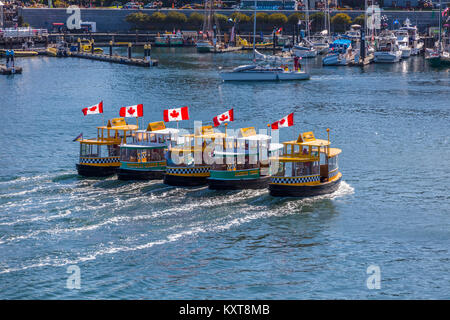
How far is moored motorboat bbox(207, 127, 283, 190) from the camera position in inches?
2131

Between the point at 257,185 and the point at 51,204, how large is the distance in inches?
555

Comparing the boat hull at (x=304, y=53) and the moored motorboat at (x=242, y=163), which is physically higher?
the boat hull at (x=304, y=53)

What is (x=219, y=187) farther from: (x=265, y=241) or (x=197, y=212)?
(x=265, y=241)

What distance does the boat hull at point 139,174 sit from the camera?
2256 inches

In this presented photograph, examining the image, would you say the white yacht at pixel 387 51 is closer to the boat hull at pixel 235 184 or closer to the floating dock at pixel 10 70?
the floating dock at pixel 10 70

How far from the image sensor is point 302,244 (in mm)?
44312

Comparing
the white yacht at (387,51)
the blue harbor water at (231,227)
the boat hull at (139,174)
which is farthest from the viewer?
the white yacht at (387,51)

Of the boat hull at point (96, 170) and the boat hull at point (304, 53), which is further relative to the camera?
the boat hull at point (304, 53)

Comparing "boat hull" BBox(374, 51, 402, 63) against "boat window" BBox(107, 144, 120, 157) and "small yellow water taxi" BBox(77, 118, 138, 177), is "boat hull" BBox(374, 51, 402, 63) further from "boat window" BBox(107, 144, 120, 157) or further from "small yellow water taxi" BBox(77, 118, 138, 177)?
"boat window" BBox(107, 144, 120, 157)

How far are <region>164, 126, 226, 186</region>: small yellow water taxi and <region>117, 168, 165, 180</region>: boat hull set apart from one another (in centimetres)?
172

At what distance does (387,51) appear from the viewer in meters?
165

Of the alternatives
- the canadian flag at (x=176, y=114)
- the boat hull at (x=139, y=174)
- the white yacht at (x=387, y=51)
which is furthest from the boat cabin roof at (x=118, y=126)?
the white yacht at (x=387, y=51)

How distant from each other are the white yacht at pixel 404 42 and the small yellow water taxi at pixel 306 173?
12696 cm
